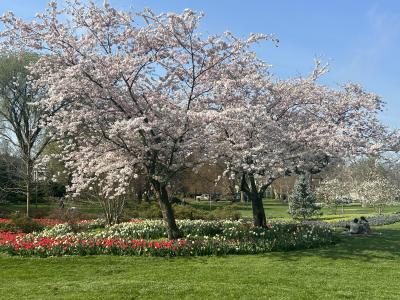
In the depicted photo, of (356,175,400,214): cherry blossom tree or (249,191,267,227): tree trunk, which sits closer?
(249,191,267,227): tree trunk

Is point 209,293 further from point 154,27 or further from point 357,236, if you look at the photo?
point 357,236

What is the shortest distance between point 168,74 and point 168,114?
4.84ft

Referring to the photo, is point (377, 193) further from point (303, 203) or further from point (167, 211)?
point (167, 211)

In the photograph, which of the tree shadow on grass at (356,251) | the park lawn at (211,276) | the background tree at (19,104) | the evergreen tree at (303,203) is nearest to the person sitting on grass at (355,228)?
the tree shadow on grass at (356,251)

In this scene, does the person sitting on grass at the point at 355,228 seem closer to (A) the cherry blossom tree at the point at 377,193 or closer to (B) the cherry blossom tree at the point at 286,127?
(B) the cherry blossom tree at the point at 286,127

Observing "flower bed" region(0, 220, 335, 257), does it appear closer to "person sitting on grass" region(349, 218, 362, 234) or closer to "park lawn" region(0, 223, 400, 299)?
"park lawn" region(0, 223, 400, 299)

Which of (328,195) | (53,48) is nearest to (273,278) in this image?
(53,48)

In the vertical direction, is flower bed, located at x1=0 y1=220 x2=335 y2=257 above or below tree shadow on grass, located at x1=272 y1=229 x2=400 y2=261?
above

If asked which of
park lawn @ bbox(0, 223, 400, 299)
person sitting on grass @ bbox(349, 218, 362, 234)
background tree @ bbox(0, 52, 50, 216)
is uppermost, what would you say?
background tree @ bbox(0, 52, 50, 216)

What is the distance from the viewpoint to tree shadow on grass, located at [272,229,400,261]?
40.8ft

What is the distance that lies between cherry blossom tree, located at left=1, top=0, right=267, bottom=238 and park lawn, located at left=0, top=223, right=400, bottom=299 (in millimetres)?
3064

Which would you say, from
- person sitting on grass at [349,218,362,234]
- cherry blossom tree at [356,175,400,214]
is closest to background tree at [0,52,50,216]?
person sitting on grass at [349,218,362,234]

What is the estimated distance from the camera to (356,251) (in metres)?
13.5

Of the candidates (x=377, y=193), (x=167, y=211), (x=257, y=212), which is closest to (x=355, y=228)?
(x=257, y=212)
